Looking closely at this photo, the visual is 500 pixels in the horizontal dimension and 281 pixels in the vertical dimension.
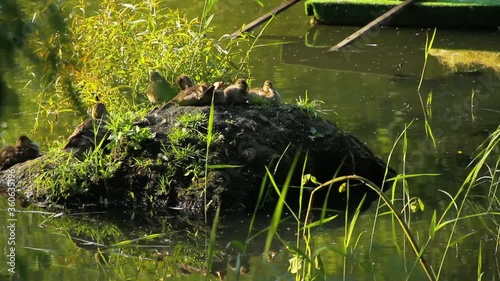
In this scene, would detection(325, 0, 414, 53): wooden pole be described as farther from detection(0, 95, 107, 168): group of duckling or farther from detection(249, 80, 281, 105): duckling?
detection(0, 95, 107, 168): group of duckling

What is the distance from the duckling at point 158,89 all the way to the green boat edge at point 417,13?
5.82 meters

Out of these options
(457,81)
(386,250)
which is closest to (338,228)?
(386,250)

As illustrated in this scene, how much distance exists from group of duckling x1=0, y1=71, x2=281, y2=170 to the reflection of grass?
4.56m

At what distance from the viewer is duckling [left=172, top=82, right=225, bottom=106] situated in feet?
25.4

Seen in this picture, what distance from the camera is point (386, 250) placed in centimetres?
636

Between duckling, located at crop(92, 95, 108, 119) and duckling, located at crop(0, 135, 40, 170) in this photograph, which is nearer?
duckling, located at crop(92, 95, 108, 119)

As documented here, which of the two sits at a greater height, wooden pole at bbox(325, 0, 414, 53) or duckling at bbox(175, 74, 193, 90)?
duckling at bbox(175, 74, 193, 90)

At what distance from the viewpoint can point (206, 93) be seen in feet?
25.4

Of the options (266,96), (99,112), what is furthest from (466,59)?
(99,112)

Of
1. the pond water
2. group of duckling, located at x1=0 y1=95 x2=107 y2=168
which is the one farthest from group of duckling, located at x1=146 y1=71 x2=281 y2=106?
the pond water

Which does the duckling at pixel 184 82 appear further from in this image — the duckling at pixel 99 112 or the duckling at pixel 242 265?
the duckling at pixel 242 265

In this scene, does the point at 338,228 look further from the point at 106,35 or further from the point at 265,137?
the point at 106,35

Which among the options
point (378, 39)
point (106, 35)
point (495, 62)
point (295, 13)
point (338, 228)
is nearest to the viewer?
point (338, 228)

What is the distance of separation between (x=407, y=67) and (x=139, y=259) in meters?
6.35
